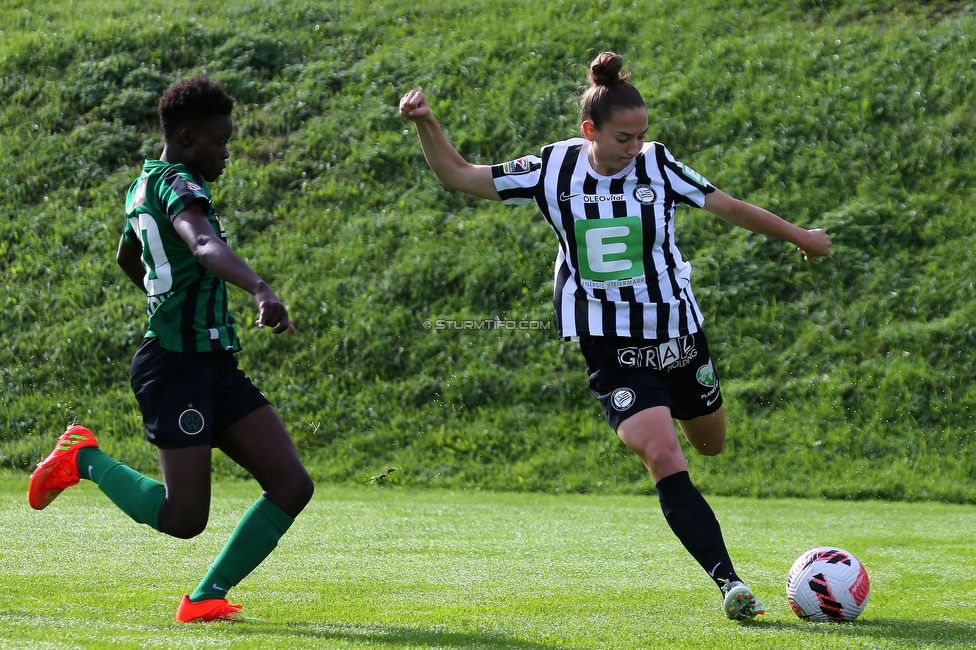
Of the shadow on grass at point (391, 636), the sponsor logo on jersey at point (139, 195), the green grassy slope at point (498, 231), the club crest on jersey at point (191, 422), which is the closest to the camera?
the shadow on grass at point (391, 636)

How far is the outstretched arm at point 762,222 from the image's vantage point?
410 centimetres

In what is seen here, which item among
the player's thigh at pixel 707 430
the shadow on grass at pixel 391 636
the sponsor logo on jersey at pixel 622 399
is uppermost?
the sponsor logo on jersey at pixel 622 399

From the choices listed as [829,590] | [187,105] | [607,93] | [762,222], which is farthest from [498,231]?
[829,590]

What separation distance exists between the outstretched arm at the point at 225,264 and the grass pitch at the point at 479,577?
101 cm

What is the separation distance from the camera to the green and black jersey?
144 inches

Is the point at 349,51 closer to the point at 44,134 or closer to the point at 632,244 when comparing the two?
the point at 44,134

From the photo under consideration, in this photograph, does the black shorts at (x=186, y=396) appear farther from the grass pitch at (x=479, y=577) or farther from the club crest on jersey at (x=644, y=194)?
the club crest on jersey at (x=644, y=194)

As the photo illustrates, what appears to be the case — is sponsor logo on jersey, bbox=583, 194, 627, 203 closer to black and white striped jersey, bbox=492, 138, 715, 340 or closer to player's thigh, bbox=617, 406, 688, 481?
black and white striped jersey, bbox=492, 138, 715, 340

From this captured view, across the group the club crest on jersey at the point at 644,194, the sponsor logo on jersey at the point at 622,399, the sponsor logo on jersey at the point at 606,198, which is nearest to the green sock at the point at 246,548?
the sponsor logo on jersey at the point at 622,399

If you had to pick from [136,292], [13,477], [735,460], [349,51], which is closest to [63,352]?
[136,292]

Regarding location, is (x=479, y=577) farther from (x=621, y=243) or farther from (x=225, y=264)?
(x=225, y=264)

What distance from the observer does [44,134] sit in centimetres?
1338

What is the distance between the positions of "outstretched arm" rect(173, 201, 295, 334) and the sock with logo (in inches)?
60.6

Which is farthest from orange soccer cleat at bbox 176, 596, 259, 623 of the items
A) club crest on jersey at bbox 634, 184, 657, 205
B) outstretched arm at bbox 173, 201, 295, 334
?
club crest on jersey at bbox 634, 184, 657, 205
